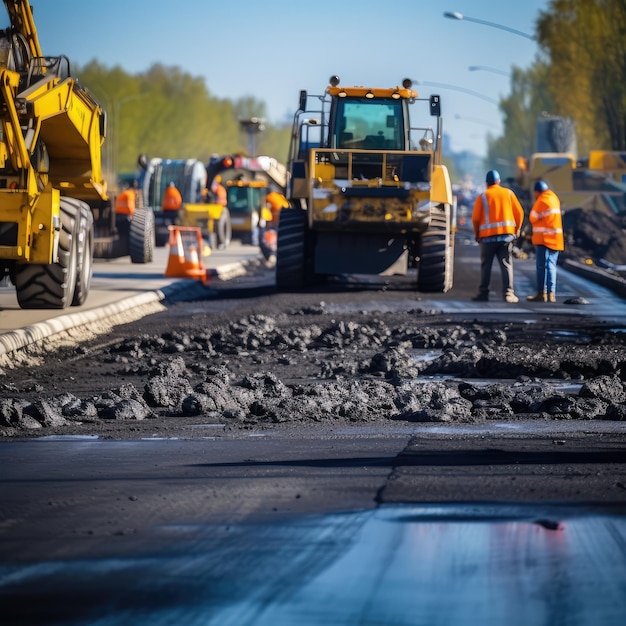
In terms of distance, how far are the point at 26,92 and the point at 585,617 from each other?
462 inches

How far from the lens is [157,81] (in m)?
121

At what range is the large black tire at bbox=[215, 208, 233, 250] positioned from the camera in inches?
1534

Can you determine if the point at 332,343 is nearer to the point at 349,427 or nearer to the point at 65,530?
the point at 349,427

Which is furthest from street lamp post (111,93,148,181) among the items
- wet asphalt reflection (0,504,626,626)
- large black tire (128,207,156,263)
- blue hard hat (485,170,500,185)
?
wet asphalt reflection (0,504,626,626)

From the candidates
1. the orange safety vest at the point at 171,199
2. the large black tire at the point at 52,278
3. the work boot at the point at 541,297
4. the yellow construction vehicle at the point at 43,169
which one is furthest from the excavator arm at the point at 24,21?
the orange safety vest at the point at 171,199

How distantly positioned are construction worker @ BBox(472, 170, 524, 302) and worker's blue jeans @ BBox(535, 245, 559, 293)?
421mm

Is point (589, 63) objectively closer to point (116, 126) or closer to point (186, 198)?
point (186, 198)

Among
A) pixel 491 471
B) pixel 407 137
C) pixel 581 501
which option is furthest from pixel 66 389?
pixel 407 137

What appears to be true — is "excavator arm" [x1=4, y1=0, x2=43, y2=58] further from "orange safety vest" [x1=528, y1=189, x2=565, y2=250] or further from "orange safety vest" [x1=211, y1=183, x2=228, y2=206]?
"orange safety vest" [x1=211, y1=183, x2=228, y2=206]

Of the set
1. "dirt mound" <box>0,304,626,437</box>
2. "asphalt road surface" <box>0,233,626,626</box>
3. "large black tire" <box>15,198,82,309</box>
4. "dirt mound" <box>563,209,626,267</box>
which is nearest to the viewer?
"asphalt road surface" <box>0,233,626,626</box>

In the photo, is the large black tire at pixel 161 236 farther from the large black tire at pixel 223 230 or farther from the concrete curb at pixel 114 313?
the concrete curb at pixel 114 313

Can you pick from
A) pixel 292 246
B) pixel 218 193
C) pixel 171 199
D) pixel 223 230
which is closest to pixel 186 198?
pixel 218 193

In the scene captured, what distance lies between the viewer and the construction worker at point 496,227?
19562mm

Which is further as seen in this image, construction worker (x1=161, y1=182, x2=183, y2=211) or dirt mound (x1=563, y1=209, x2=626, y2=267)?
construction worker (x1=161, y1=182, x2=183, y2=211)
